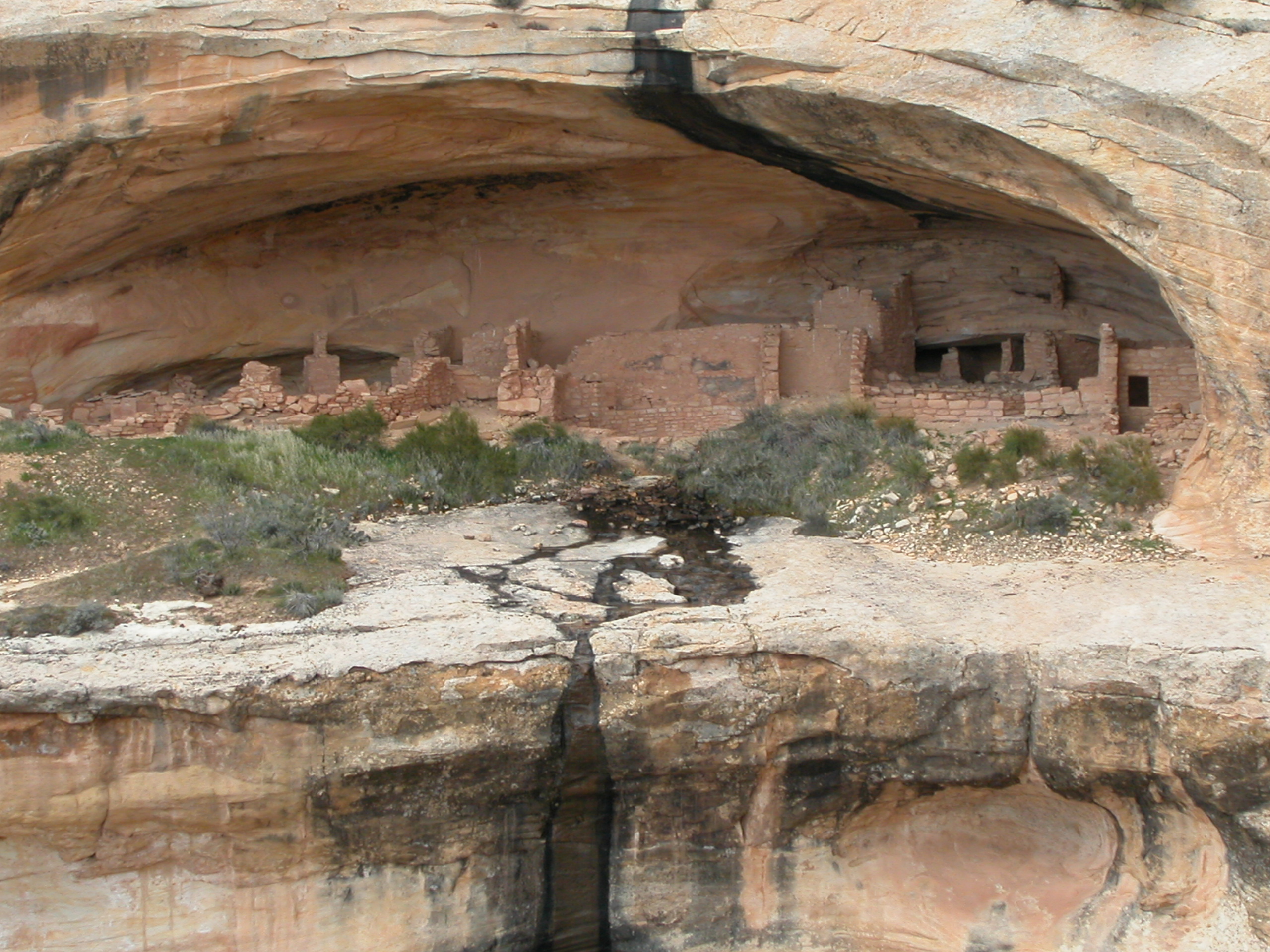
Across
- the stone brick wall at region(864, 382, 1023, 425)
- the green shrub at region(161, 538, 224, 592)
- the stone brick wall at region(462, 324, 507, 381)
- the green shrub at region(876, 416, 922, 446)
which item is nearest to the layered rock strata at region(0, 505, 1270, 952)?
Result: the green shrub at region(161, 538, 224, 592)

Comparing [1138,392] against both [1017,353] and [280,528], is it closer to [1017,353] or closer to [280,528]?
[1017,353]

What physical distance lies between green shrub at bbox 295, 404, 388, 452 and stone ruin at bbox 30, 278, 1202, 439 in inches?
13.3

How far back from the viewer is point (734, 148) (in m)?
10.9

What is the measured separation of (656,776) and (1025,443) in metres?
4.74

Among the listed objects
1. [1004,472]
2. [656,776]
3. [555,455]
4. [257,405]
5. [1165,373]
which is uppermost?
[1165,373]

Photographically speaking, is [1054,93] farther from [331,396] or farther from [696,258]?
[331,396]

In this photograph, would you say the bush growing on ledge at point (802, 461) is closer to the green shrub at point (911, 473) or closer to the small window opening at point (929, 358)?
the green shrub at point (911, 473)

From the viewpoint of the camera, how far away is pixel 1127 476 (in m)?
9.59

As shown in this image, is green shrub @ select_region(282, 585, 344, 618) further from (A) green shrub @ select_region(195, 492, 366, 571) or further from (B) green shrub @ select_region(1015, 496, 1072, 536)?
(B) green shrub @ select_region(1015, 496, 1072, 536)

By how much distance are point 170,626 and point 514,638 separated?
1.95 metres

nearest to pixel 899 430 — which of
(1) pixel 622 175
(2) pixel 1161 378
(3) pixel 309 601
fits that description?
(2) pixel 1161 378

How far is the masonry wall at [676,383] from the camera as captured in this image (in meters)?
13.0

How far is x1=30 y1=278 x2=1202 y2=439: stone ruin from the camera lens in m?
11.9

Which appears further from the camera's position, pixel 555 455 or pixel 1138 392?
pixel 1138 392
